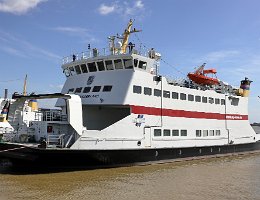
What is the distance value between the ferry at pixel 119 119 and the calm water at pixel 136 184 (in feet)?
2.87

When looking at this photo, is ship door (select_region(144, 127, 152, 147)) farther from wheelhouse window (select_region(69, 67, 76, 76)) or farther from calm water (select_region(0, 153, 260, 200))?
wheelhouse window (select_region(69, 67, 76, 76))

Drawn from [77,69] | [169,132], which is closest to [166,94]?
[169,132]

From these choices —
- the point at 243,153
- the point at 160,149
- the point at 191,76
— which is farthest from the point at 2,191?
the point at 243,153

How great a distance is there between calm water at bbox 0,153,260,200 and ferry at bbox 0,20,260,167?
2.87ft

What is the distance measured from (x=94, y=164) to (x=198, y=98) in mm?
9099

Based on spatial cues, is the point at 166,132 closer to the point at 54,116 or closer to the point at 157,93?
the point at 157,93

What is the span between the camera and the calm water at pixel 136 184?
1098 cm

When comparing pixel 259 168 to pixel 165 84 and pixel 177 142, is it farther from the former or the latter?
pixel 165 84

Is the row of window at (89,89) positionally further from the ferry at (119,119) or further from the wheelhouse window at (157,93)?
the wheelhouse window at (157,93)

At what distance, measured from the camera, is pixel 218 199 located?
10758 mm

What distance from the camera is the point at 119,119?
18.5m

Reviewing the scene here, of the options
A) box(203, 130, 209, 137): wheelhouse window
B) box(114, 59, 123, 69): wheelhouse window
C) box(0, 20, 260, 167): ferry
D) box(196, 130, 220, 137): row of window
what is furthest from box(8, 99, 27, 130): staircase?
box(203, 130, 209, 137): wheelhouse window

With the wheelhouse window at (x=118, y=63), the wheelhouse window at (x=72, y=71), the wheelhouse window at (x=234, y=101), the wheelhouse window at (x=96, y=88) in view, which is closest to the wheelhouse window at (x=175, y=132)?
the wheelhouse window at (x=118, y=63)

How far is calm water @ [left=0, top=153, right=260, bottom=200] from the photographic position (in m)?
11.0
